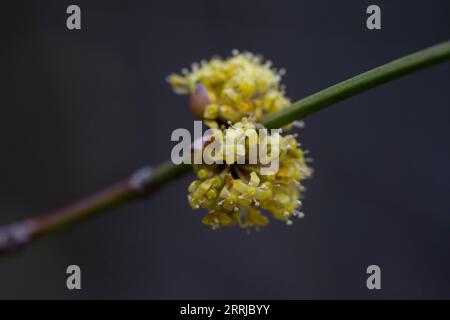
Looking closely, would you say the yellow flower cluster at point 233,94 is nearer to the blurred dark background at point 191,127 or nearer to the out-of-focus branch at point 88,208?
the out-of-focus branch at point 88,208

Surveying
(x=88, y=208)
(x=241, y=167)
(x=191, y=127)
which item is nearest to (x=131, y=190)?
(x=88, y=208)

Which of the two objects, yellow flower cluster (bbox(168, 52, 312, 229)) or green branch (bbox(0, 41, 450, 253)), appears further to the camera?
yellow flower cluster (bbox(168, 52, 312, 229))

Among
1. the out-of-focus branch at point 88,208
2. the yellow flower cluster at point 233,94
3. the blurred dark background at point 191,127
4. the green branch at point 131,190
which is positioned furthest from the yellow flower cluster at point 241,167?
the blurred dark background at point 191,127

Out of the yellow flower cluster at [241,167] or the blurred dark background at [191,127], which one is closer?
the yellow flower cluster at [241,167]

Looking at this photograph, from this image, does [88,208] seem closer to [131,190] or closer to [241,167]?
[131,190]

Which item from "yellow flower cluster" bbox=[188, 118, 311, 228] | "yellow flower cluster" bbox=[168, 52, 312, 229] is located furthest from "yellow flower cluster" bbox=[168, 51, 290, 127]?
"yellow flower cluster" bbox=[188, 118, 311, 228]

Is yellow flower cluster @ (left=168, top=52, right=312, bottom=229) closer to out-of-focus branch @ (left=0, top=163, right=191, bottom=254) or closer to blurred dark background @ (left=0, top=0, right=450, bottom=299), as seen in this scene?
out-of-focus branch @ (left=0, top=163, right=191, bottom=254)

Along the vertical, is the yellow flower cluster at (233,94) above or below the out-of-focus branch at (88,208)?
above
